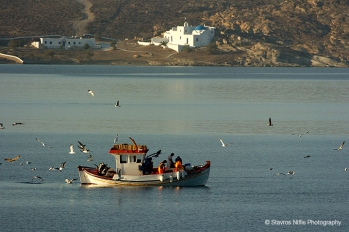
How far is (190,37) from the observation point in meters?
190

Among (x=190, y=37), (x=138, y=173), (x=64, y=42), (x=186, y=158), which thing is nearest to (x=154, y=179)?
(x=138, y=173)

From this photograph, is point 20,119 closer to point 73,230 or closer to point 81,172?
point 81,172

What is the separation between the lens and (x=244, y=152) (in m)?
48.2

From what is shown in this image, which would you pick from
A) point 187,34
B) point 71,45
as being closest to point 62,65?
point 71,45

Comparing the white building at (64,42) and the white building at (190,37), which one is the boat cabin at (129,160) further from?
the white building at (64,42)

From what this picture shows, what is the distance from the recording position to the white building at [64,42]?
188 metres

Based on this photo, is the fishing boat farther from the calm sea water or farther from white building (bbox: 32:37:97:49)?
white building (bbox: 32:37:97:49)

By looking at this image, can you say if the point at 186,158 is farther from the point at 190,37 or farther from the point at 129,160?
the point at 190,37

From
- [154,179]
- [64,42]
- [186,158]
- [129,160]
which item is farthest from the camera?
[64,42]

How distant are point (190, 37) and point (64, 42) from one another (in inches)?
1159

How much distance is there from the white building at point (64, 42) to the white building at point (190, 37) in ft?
61.2

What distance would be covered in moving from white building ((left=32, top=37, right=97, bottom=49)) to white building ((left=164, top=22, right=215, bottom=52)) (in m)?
18.7

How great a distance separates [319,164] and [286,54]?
147 m

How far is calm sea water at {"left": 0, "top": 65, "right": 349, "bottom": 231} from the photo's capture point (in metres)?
32.1
